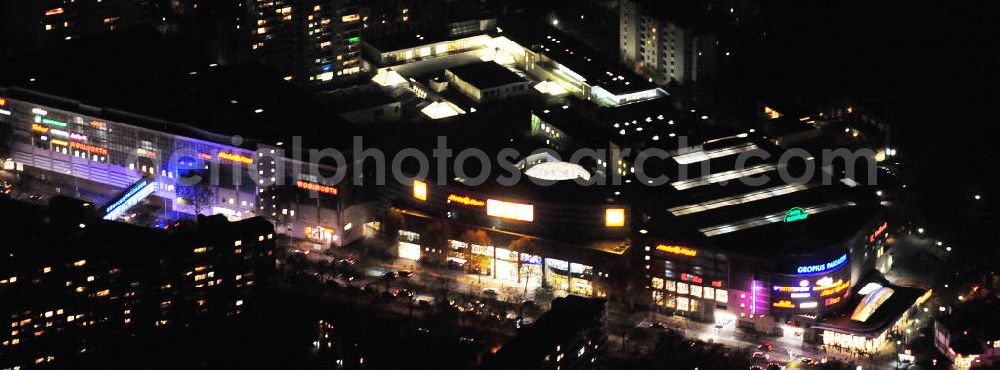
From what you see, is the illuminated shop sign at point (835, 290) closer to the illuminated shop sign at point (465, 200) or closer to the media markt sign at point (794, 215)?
the media markt sign at point (794, 215)

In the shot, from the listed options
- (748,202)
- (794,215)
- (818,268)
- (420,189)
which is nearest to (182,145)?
(420,189)

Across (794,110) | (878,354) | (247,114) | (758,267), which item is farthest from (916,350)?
(247,114)

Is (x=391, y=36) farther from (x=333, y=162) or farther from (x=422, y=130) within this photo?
(x=333, y=162)

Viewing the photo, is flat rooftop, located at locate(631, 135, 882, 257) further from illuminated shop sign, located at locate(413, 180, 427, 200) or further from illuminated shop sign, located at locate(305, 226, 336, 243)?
illuminated shop sign, located at locate(305, 226, 336, 243)

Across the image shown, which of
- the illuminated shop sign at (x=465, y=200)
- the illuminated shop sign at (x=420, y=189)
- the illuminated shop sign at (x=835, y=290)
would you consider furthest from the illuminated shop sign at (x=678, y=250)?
the illuminated shop sign at (x=420, y=189)

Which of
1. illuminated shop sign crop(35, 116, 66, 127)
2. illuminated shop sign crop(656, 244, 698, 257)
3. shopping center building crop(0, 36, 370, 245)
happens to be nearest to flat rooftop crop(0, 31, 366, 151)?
shopping center building crop(0, 36, 370, 245)
